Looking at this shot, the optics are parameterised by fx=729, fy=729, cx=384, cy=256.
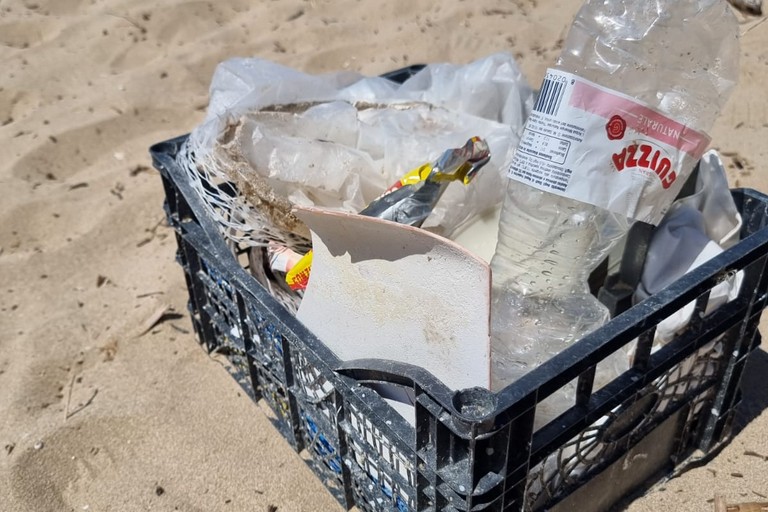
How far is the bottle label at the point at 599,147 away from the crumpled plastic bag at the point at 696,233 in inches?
5.9

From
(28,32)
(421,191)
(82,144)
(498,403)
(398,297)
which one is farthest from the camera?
(28,32)

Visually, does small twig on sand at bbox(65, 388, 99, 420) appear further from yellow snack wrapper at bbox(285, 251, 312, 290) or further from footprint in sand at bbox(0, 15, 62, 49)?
footprint in sand at bbox(0, 15, 62, 49)

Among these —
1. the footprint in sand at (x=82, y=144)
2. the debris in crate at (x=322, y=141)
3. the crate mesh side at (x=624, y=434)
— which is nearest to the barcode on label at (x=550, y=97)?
the debris in crate at (x=322, y=141)

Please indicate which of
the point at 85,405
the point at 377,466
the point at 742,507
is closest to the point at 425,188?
the point at 377,466

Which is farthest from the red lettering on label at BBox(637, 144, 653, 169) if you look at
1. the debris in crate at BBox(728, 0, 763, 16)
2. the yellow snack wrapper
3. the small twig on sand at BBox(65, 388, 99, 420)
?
the debris in crate at BBox(728, 0, 763, 16)

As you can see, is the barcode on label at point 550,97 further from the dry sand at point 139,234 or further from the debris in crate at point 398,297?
the dry sand at point 139,234

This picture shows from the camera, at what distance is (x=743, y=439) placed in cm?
122

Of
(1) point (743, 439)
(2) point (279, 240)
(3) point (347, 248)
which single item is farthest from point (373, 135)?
(1) point (743, 439)

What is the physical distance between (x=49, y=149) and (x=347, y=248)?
1.54 m

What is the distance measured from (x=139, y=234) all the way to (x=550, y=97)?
4.11ft

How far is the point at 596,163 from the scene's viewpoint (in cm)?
92

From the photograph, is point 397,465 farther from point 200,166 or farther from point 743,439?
point 743,439

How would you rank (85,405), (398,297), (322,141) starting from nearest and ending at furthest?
(398,297)
(322,141)
(85,405)

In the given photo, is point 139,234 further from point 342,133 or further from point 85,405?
point 342,133
